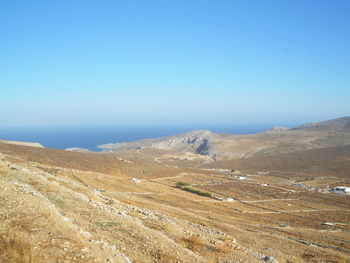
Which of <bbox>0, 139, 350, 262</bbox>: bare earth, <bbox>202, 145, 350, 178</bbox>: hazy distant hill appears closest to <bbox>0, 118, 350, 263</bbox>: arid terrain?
<bbox>0, 139, 350, 262</bbox>: bare earth

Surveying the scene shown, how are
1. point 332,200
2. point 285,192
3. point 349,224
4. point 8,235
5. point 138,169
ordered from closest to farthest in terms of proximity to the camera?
point 8,235, point 349,224, point 332,200, point 285,192, point 138,169

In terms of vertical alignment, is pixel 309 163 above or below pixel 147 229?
below

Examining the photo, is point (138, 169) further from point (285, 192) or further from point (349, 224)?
point (349, 224)

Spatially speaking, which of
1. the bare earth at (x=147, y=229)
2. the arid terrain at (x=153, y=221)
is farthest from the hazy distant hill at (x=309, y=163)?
the bare earth at (x=147, y=229)

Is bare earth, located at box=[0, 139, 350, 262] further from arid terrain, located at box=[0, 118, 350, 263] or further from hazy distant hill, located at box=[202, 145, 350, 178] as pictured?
hazy distant hill, located at box=[202, 145, 350, 178]

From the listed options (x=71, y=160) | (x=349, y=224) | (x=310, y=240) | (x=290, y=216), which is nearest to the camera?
(x=310, y=240)

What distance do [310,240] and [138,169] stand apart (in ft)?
141

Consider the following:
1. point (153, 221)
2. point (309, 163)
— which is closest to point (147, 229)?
point (153, 221)

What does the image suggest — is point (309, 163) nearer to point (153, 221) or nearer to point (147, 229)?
point (153, 221)

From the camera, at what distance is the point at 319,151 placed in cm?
10250

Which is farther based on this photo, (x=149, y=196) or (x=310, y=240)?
(x=149, y=196)

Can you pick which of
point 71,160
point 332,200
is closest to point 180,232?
point 332,200

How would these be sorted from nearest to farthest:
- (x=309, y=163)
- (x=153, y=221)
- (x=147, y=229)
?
(x=147, y=229) → (x=153, y=221) → (x=309, y=163)

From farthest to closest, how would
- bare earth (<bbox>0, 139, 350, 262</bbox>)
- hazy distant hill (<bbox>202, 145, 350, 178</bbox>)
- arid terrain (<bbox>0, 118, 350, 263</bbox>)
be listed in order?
hazy distant hill (<bbox>202, 145, 350, 178</bbox>) → arid terrain (<bbox>0, 118, 350, 263</bbox>) → bare earth (<bbox>0, 139, 350, 262</bbox>)
